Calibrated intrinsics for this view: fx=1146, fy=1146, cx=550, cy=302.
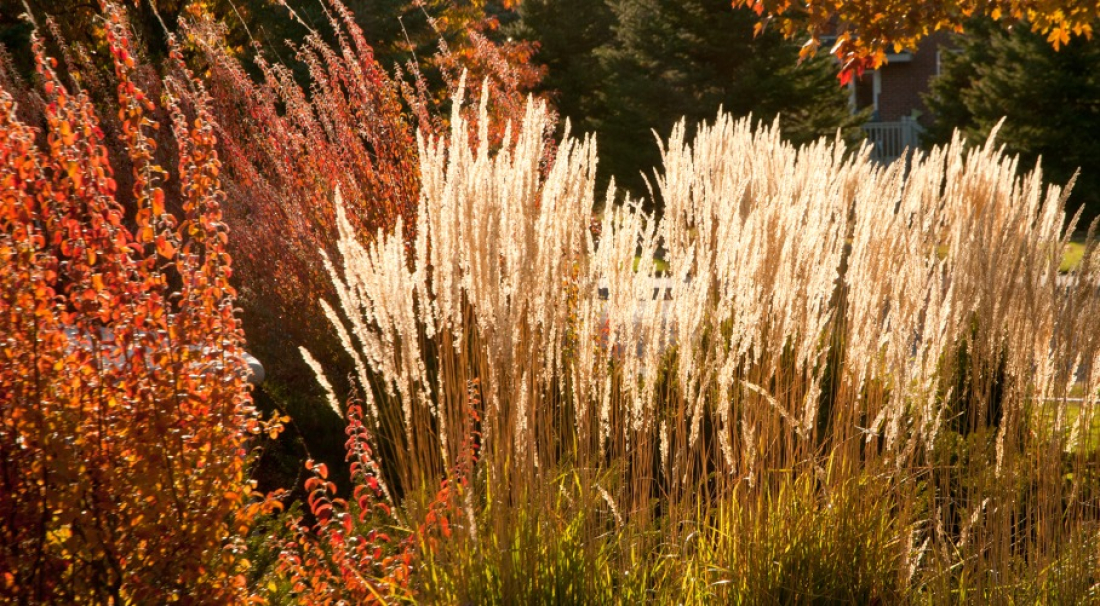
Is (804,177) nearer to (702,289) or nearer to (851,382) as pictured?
(851,382)

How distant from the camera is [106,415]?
9.29 feet

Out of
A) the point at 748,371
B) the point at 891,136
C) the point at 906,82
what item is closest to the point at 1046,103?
the point at 891,136

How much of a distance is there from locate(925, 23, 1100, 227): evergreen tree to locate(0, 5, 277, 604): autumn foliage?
18584 mm

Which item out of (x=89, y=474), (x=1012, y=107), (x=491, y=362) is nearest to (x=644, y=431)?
(x=491, y=362)

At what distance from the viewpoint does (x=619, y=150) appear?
72.6 ft

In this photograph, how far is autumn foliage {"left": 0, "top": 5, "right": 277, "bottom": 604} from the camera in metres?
2.70

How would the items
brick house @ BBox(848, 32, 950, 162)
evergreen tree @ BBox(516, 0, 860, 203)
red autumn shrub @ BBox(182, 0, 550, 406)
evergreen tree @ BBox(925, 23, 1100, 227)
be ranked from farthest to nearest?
brick house @ BBox(848, 32, 950, 162), evergreen tree @ BBox(516, 0, 860, 203), evergreen tree @ BBox(925, 23, 1100, 227), red autumn shrub @ BBox(182, 0, 550, 406)

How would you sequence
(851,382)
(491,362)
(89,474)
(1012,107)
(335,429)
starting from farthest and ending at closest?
(1012,107), (335,429), (851,382), (491,362), (89,474)

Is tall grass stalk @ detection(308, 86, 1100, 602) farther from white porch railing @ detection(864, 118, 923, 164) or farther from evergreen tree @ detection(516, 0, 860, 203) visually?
white porch railing @ detection(864, 118, 923, 164)

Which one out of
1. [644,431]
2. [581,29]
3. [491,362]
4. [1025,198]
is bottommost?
[644,431]

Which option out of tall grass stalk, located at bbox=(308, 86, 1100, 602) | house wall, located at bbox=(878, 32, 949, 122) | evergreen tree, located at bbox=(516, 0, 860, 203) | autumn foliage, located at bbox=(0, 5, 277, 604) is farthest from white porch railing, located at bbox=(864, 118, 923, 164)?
autumn foliage, located at bbox=(0, 5, 277, 604)

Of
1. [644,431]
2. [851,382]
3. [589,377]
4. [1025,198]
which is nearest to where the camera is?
[589,377]

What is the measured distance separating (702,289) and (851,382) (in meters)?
0.71

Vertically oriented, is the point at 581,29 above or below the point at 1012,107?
above
